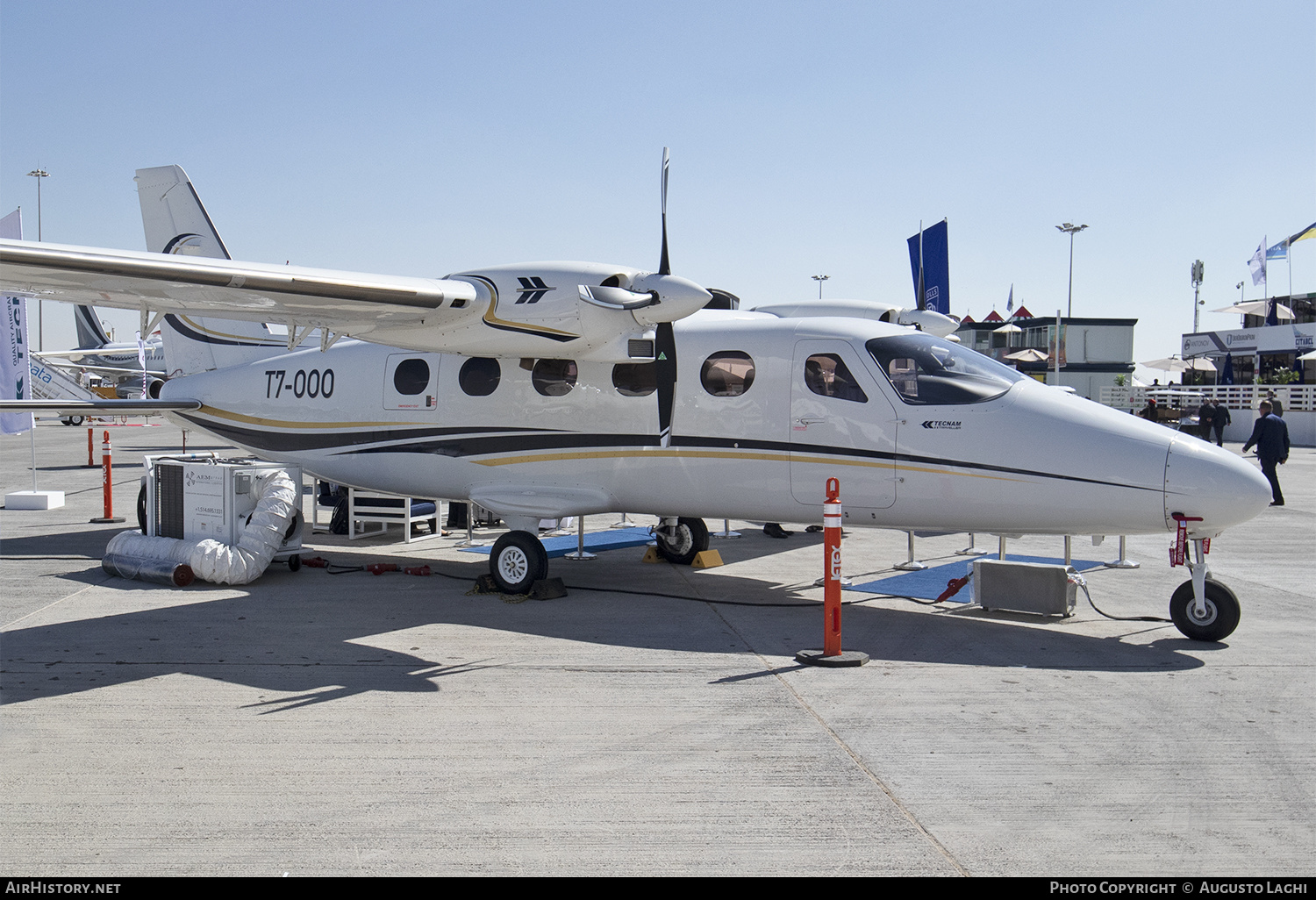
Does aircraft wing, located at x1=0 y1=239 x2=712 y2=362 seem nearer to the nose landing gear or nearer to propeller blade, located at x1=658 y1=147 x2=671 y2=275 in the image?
propeller blade, located at x1=658 y1=147 x2=671 y2=275

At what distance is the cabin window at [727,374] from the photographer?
30.1 feet

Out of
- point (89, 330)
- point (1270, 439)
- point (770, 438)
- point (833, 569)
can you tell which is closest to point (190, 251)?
point (770, 438)

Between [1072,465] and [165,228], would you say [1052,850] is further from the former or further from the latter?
[165,228]

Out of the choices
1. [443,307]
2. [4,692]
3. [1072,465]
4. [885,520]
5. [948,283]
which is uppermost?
[948,283]

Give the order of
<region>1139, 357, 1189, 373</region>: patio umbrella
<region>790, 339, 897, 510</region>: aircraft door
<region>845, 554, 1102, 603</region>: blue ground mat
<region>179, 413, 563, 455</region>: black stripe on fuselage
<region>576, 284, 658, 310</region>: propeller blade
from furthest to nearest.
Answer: <region>1139, 357, 1189, 373</region>: patio umbrella, <region>179, 413, 563, 455</region>: black stripe on fuselage, <region>845, 554, 1102, 603</region>: blue ground mat, <region>576, 284, 658, 310</region>: propeller blade, <region>790, 339, 897, 510</region>: aircraft door

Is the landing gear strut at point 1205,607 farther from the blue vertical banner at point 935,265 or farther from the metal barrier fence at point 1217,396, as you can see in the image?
the metal barrier fence at point 1217,396

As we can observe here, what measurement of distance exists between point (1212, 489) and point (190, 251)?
12.2m

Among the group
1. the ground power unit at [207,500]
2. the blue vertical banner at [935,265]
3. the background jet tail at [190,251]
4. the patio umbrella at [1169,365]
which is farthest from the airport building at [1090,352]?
the ground power unit at [207,500]

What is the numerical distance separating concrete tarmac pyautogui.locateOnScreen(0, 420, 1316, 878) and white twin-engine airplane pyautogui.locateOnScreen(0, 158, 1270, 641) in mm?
1039

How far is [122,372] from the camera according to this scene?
51156mm

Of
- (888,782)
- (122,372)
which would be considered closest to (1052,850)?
(888,782)

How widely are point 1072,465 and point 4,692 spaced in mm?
7833

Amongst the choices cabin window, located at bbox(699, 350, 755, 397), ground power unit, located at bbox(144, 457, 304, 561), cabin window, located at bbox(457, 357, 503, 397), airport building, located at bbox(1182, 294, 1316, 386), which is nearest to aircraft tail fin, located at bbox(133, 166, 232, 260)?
ground power unit, located at bbox(144, 457, 304, 561)

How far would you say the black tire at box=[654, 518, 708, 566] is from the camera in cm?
1177
